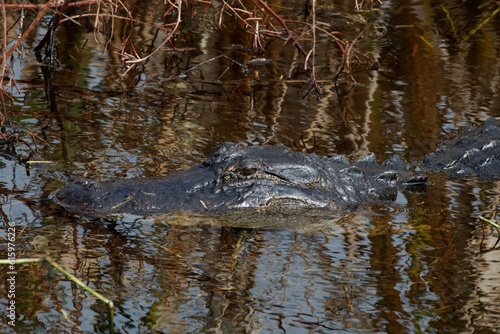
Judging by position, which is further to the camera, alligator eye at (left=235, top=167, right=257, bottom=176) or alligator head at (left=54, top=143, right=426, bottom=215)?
alligator eye at (left=235, top=167, right=257, bottom=176)

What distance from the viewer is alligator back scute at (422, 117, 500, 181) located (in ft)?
21.2

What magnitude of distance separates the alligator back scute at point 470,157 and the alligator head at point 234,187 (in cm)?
95

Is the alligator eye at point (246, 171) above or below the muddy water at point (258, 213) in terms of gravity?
above

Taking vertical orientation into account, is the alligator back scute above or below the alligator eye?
below

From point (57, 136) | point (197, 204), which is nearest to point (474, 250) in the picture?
point (197, 204)

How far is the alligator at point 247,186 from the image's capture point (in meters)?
5.17

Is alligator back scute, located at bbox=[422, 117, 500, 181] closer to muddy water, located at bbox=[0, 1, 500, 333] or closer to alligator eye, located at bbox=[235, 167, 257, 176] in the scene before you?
muddy water, located at bbox=[0, 1, 500, 333]

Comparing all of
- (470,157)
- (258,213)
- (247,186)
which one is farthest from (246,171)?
(470,157)

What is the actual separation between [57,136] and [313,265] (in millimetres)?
→ 2650

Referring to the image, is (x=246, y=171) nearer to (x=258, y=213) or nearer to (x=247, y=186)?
(x=247, y=186)

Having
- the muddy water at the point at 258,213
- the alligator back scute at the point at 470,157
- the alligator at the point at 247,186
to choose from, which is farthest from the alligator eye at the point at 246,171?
the alligator back scute at the point at 470,157

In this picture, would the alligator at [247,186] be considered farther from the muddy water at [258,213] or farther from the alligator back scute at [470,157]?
the alligator back scute at [470,157]

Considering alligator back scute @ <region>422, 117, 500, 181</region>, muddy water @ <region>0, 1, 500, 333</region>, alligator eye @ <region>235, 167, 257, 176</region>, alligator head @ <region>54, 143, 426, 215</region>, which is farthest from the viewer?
alligator back scute @ <region>422, 117, 500, 181</region>

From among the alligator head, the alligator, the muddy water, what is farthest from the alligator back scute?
the alligator head
